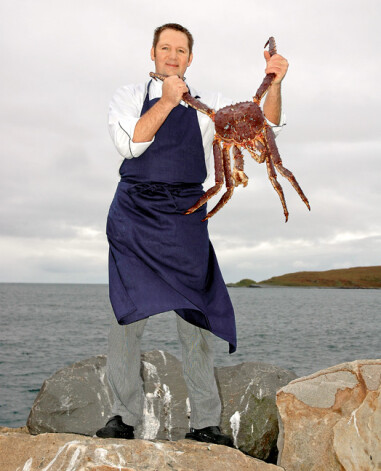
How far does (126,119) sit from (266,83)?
3.36 feet

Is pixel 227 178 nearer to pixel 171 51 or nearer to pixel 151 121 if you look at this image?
pixel 151 121

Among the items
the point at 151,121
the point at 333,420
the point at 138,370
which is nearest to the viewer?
the point at 151,121

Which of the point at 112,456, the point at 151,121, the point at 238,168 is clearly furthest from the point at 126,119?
the point at 112,456

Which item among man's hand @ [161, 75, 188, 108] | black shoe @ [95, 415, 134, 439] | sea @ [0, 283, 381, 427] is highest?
man's hand @ [161, 75, 188, 108]

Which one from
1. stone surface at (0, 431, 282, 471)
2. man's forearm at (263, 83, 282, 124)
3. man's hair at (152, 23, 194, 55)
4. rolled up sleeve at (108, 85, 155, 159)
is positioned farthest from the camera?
man's hair at (152, 23, 194, 55)

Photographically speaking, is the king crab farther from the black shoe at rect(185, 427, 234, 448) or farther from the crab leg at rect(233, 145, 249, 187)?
the black shoe at rect(185, 427, 234, 448)

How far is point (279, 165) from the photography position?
315cm

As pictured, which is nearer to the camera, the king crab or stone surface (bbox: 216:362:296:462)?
the king crab

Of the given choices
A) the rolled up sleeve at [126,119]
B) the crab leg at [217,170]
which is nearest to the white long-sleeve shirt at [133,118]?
the rolled up sleeve at [126,119]

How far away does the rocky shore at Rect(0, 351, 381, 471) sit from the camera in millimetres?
3299

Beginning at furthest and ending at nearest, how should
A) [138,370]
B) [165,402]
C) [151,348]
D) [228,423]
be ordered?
[151,348]
[165,402]
[228,423]
[138,370]

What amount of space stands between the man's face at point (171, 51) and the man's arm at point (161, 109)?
566mm

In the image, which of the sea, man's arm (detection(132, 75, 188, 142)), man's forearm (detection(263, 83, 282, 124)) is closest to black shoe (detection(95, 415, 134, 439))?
man's arm (detection(132, 75, 188, 142))

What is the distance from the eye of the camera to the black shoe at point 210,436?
3.81m
